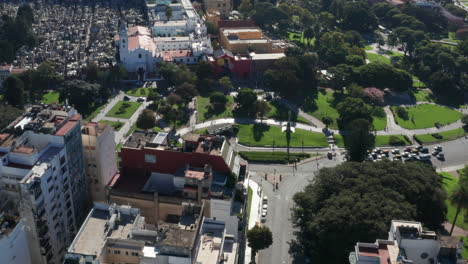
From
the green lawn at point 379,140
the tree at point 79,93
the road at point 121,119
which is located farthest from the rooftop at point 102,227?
the green lawn at point 379,140

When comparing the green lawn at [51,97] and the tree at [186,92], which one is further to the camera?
the green lawn at [51,97]

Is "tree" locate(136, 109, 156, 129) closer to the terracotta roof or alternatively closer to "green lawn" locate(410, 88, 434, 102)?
the terracotta roof

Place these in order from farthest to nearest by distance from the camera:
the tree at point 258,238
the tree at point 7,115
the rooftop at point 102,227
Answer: the tree at point 7,115 → the tree at point 258,238 → the rooftop at point 102,227

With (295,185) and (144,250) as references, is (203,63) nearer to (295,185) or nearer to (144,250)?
(295,185)

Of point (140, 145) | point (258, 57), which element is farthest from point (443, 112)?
point (140, 145)

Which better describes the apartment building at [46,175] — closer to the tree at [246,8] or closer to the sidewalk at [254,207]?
the sidewalk at [254,207]

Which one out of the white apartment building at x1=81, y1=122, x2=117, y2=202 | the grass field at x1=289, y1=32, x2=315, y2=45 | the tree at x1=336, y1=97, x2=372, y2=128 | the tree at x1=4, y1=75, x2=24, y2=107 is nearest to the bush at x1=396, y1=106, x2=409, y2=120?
the tree at x1=336, y1=97, x2=372, y2=128
